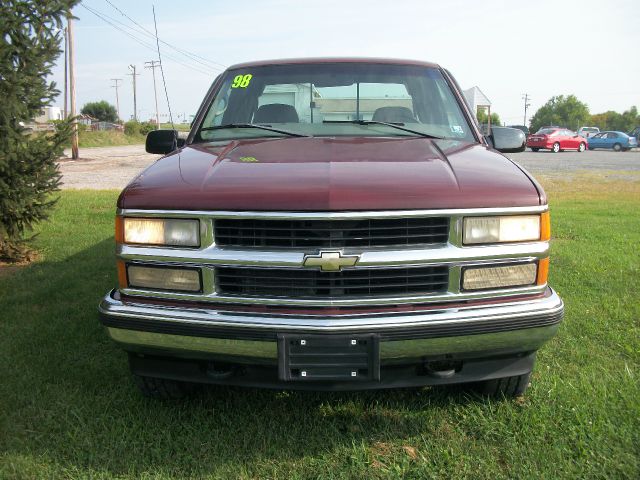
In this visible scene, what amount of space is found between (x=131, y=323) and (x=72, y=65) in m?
27.1

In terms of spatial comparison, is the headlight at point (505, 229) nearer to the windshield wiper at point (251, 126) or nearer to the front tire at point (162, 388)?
the windshield wiper at point (251, 126)

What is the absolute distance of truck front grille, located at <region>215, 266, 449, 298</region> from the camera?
226 cm

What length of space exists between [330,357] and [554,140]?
33.0 meters

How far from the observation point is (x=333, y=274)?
7.38 feet

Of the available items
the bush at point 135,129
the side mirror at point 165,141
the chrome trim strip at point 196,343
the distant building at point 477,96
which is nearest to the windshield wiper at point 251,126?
the side mirror at point 165,141

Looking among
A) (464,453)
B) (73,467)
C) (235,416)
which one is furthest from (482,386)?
(73,467)

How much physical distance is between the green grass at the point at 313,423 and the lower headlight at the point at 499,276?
0.74 metres

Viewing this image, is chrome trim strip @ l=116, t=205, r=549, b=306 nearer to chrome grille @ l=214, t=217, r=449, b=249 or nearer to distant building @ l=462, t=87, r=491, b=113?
chrome grille @ l=214, t=217, r=449, b=249

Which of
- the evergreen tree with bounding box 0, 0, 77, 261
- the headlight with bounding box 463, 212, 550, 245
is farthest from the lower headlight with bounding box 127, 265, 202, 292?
the evergreen tree with bounding box 0, 0, 77, 261

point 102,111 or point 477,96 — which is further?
point 102,111

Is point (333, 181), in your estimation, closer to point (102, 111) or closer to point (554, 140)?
point (554, 140)

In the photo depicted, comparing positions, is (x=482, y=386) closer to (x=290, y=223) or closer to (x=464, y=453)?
(x=464, y=453)

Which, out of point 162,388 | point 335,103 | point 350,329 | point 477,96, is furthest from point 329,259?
point 477,96

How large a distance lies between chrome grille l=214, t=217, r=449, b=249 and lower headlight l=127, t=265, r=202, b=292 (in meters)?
0.21
